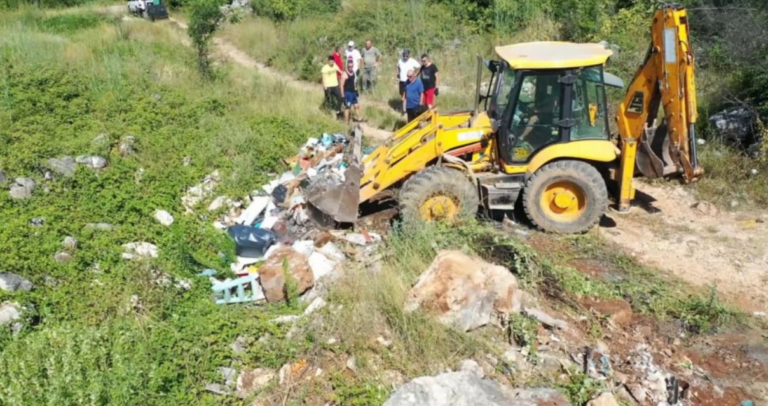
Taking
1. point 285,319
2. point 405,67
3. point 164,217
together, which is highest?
point 405,67

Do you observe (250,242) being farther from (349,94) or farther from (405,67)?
(405,67)

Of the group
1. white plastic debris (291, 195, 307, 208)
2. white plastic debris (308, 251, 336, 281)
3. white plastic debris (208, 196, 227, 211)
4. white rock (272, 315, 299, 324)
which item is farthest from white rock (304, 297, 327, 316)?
white plastic debris (208, 196, 227, 211)

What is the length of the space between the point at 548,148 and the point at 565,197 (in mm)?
598

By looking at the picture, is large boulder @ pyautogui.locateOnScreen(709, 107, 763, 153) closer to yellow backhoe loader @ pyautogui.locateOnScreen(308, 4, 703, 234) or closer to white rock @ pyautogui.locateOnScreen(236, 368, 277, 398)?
yellow backhoe loader @ pyautogui.locateOnScreen(308, 4, 703, 234)

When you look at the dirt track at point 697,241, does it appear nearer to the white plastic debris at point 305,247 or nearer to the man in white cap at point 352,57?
the white plastic debris at point 305,247

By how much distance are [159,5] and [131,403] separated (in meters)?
20.9

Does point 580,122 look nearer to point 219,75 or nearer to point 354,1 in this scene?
point 219,75

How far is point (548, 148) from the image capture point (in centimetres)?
732

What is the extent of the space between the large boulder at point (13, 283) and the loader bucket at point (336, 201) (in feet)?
9.72

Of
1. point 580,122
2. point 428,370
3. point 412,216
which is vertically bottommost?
point 428,370

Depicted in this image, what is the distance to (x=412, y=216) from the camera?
7207 mm

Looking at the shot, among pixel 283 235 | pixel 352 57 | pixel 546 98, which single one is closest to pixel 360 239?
pixel 283 235

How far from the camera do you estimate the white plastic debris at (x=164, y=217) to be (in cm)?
766

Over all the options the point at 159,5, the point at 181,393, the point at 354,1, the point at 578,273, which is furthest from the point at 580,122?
the point at 159,5
